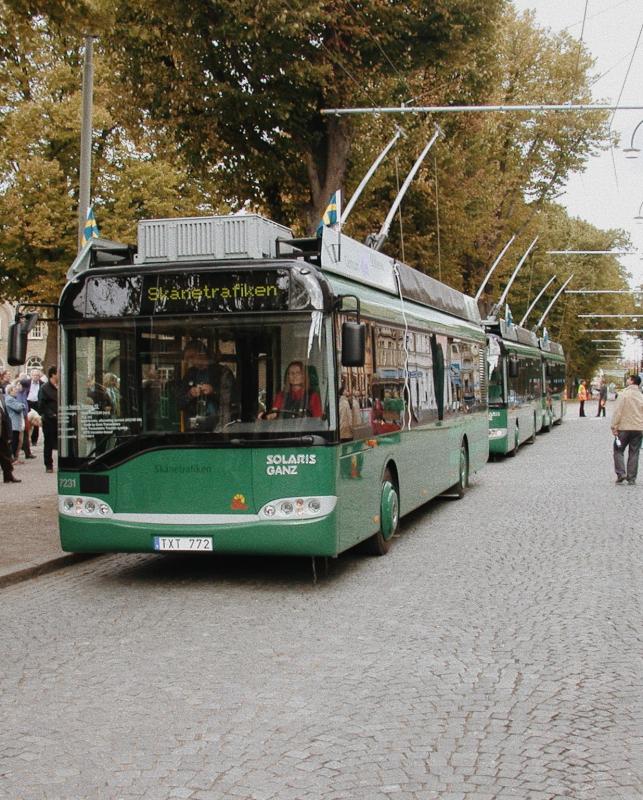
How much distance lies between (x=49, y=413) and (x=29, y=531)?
8.39m

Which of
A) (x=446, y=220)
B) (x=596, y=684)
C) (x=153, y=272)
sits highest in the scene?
(x=446, y=220)

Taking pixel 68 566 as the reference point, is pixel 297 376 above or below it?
above

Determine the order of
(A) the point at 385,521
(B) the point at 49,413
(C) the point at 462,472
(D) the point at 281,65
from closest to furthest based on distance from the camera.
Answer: (A) the point at 385,521
(C) the point at 462,472
(B) the point at 49,413
(D) the point at 281,65

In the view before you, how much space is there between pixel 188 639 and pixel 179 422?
230cm

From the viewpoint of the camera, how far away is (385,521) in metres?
11.0

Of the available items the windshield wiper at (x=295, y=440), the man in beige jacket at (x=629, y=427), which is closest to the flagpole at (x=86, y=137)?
the windshield wiper at (x=295, y=440)

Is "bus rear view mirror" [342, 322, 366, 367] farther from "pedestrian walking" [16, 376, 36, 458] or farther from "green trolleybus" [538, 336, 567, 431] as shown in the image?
"green trolleybus" [538, 336, 567, 431]

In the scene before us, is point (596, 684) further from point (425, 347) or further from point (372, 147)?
point (372, 147)

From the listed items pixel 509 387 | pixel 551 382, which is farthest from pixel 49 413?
pixel 551 382

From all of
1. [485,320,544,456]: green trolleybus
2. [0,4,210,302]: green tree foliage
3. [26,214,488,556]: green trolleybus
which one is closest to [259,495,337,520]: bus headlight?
[26,214,488,556]: green trolleybus

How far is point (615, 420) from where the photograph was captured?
1838 centimetres

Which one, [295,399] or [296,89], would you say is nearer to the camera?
[295,399]

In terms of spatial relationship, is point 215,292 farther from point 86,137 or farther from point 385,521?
point 86,137

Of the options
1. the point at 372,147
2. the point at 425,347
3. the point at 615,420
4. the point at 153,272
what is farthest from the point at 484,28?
the point at 153,272
